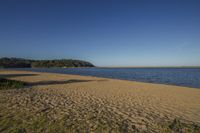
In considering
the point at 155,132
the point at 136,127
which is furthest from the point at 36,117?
the point at 155,132

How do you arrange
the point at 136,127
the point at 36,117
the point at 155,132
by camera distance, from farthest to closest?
the point at 36,117
the point at 136,127
the point at 155,132

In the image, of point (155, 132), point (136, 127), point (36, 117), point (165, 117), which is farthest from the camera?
point (165, 117)

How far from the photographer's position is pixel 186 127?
452cm

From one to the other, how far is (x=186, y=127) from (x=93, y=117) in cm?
300

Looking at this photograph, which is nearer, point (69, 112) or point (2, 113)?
point (2, 113)

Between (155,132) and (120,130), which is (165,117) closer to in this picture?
(155,132)

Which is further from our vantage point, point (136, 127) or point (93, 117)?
point (93, 117)

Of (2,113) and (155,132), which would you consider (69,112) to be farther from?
(155,132)

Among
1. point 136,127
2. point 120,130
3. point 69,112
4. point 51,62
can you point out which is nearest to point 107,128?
point 120,130

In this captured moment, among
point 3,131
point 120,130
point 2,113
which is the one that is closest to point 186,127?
point 120,130

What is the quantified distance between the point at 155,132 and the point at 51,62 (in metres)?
175

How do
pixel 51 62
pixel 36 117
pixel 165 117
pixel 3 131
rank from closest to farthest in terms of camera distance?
1. pixel 3 131
2. pixel 36 117
3. pixel 165 117
4. pixel 51 62

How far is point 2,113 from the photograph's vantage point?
5156mm

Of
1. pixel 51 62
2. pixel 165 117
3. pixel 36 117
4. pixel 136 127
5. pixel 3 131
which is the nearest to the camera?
pixel 3 131
